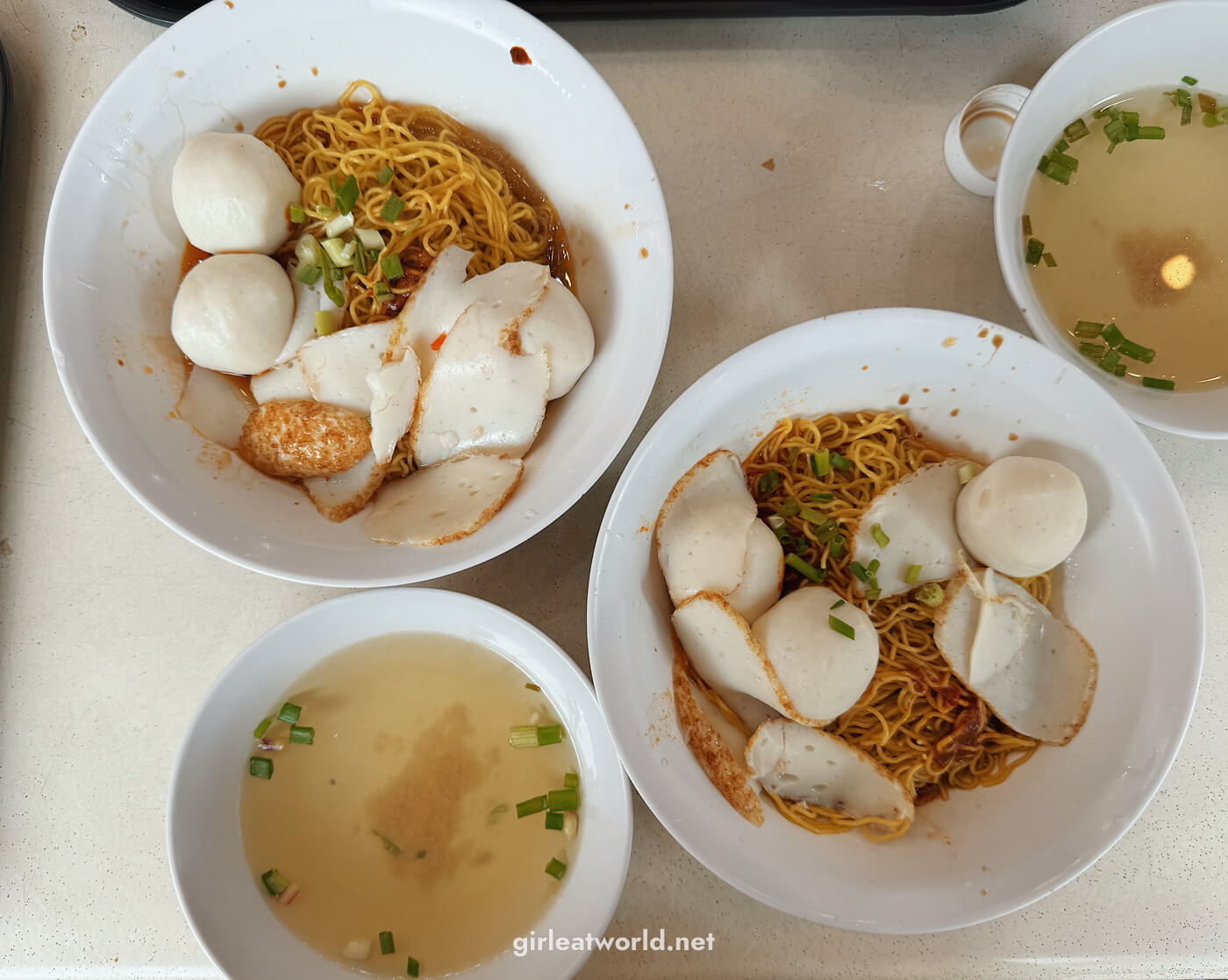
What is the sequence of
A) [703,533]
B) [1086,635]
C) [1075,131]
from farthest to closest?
[1075,131]
[1086,635]
[703,533]

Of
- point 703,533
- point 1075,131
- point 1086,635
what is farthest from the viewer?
point 1075,131

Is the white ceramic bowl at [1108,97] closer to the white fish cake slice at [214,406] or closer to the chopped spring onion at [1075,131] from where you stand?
the chopped spring onion at [1075,131]

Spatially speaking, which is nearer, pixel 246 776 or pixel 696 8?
pixel 246 776

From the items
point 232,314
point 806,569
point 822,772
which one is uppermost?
point 232,314

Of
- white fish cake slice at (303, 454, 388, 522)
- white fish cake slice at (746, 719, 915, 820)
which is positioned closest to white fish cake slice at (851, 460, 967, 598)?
white fish cake slice at (746, 719, 915, 820)

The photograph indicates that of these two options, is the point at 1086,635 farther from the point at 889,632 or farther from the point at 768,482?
the point at 768,482

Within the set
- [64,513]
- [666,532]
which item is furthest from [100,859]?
[666,532]

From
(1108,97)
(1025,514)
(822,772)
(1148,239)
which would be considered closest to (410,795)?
(822,772)

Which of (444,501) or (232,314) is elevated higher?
(232,314)

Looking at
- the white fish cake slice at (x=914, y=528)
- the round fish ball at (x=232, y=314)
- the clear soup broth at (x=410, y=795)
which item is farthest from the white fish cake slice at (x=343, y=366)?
the white fish cake slice at (x=914, y=528)
